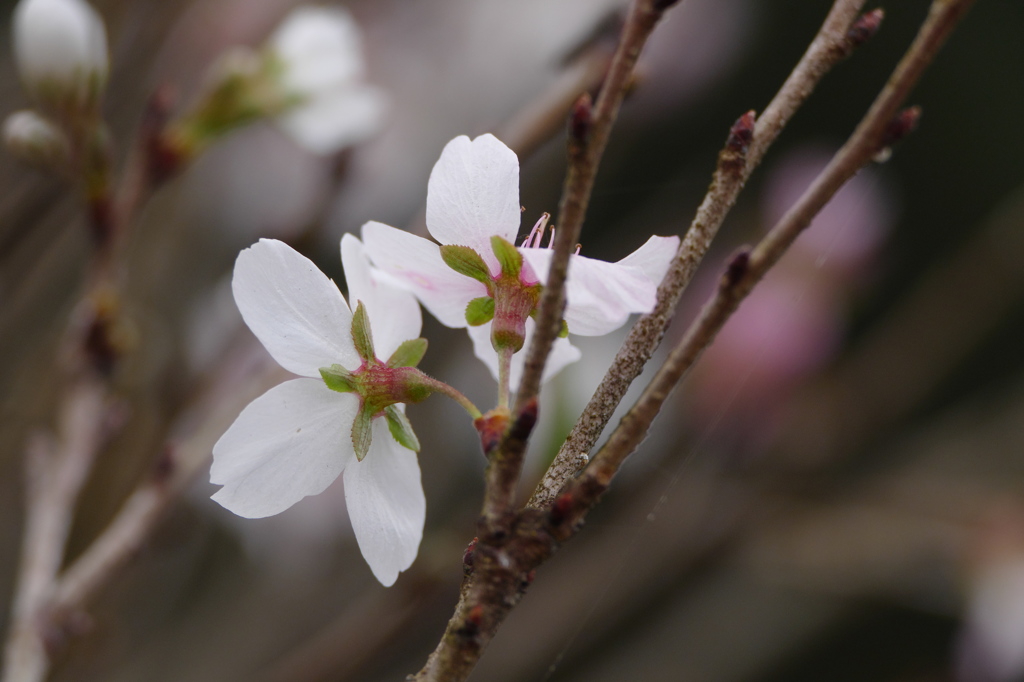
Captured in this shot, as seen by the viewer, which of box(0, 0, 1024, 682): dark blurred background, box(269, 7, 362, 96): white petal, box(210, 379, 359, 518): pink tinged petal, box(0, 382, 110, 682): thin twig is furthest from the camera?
box(0, 0, 1024, 682): dark blurred background

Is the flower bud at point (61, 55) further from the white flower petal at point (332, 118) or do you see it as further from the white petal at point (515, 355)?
the white petal at point (515, 355)

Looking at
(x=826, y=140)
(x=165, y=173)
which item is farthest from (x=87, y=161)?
(x=826, y=140)

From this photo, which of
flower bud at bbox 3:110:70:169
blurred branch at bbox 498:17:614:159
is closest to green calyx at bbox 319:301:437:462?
blurred branch at bbox 498:17:614:159

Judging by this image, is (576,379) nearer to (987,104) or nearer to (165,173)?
(165,173)

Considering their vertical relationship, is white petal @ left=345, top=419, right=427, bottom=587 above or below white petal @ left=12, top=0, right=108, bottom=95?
below

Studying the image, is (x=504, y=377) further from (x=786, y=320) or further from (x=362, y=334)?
(x=786, y=320)

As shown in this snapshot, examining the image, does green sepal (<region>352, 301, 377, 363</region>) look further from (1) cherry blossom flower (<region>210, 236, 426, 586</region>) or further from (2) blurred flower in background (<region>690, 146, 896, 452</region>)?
(2) blurred flower in background (<region>690, 146, 896, 452</region>)

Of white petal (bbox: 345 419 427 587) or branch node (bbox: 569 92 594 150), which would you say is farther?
white petal (bbox: 345 419 427 587)

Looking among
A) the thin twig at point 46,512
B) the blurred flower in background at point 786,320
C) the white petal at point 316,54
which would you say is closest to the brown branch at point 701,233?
the thin twig at point 46,512
